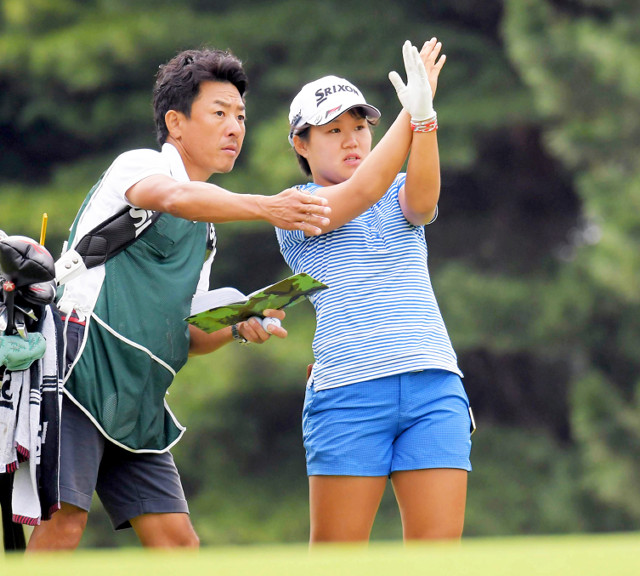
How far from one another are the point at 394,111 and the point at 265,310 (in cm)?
651

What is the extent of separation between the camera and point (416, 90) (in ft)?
8.17

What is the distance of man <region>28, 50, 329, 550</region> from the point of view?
8.09 feet

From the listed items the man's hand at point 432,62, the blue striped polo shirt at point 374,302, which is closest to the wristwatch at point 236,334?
the blue striped polo shirt at point 374,302

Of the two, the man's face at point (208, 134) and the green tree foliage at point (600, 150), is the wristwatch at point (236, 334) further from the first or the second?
the green tree foliage at point (600, 150)

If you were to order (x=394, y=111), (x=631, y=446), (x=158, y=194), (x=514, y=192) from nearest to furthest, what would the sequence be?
(x=158, y=194)
(x=631, y=446)
(x=394, y=111)
(x=514, y=192)

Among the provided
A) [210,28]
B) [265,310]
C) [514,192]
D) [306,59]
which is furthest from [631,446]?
[265,310]

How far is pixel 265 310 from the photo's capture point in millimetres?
2617

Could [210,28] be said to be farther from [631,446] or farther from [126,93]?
[631,446]

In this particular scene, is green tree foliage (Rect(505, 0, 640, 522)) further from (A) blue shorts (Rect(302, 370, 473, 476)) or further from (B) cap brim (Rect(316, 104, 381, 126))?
(A) blue shorts (Rect(302, 370, 473, 476))

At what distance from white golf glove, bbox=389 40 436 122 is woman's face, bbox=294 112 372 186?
0.25 m

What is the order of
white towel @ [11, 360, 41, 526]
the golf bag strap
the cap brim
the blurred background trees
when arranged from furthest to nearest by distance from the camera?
the blurred background trees → the cap brim → the golf bag strap → white towel @ [11, 360, 41, 526]

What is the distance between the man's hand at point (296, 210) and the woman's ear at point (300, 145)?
393 millimetres

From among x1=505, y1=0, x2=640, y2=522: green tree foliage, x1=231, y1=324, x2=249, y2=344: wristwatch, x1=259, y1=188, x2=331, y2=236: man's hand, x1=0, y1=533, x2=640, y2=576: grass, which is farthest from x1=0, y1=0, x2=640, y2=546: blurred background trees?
x1=0, y1=533, x2=640, y2=576: grass

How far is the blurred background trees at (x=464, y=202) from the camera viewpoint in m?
8.18
